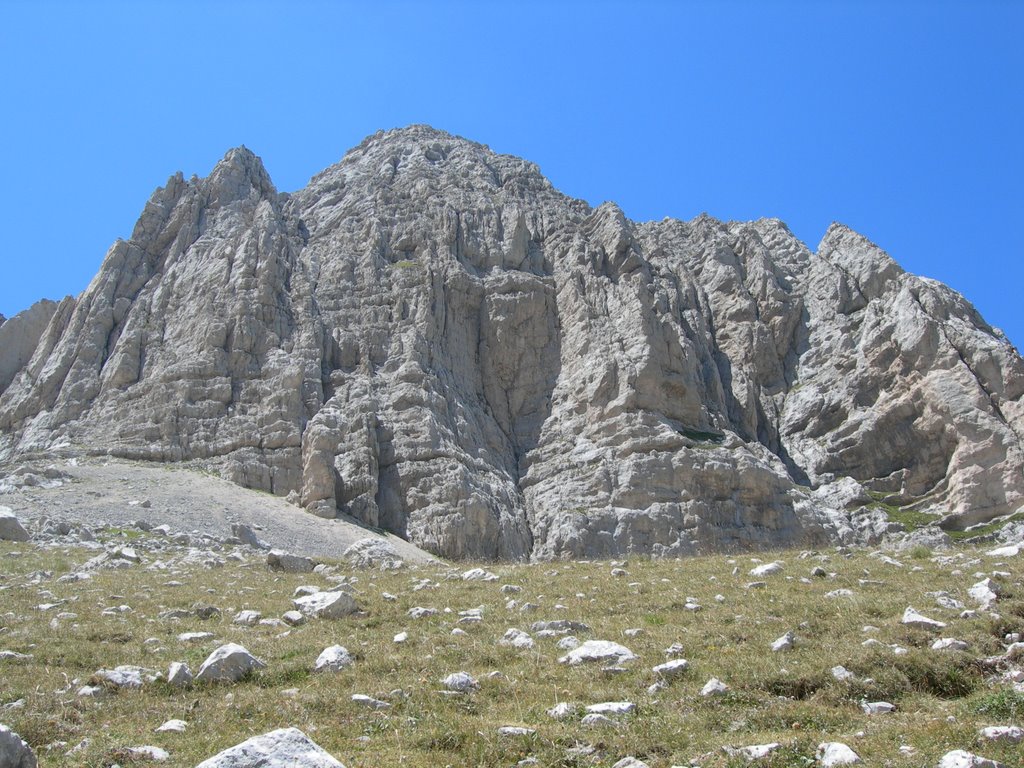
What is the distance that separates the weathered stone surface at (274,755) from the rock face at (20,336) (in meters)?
83.6

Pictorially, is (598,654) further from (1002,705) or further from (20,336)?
(20,336)

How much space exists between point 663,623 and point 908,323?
8070 centimetres

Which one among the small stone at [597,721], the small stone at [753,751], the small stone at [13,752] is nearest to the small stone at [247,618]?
the small stone at [13,752]

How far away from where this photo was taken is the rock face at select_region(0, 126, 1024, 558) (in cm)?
6494

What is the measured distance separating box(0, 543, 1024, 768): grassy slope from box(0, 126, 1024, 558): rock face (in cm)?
4334

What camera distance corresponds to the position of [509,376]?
81.6 meters

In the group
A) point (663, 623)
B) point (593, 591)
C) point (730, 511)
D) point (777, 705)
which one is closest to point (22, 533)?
point (593, 591)

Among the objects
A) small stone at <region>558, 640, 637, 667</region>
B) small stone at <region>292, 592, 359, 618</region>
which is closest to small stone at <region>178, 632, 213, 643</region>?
small stone at <region>292, 592, 359, 618</region>

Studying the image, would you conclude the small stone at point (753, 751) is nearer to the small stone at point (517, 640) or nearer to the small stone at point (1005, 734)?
the small stone at point (1005, 734)

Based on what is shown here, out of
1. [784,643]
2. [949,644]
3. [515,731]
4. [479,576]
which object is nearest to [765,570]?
[479,576]

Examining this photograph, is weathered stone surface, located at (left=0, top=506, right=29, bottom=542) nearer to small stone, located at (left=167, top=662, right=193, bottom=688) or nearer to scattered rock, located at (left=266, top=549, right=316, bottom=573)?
scattered rock, located at (left=266, top=549, right=316, bottom=573)

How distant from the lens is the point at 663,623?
14.8 meters

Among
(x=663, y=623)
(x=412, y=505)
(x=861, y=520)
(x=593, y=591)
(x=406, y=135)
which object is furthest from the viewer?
(x=406, y=135)

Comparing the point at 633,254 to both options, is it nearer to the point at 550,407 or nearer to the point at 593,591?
the point at 550,407
